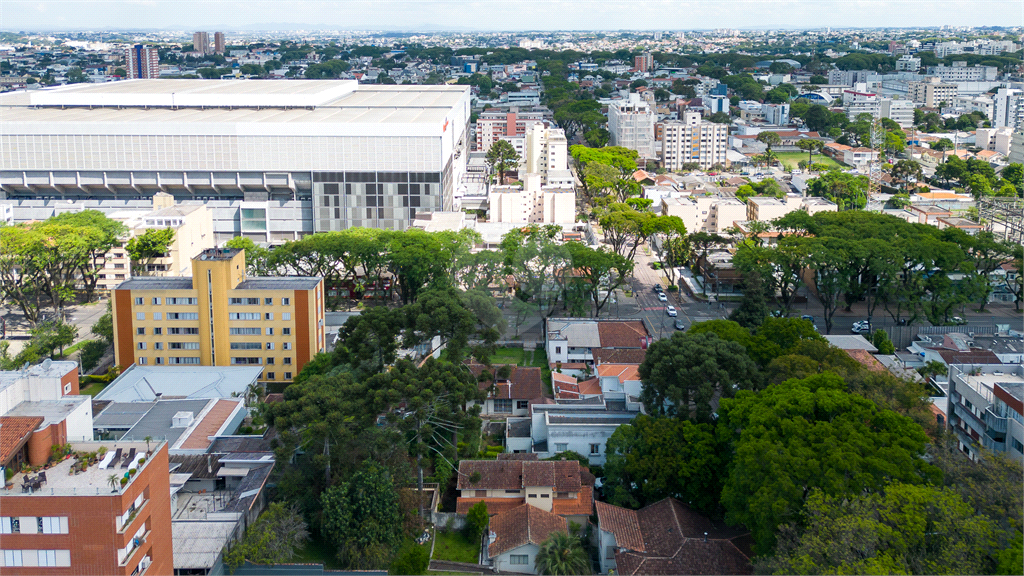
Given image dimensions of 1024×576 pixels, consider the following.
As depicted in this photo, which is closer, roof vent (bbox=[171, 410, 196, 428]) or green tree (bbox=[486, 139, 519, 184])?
roof vent (bbox=[171, 410, 196, 428])

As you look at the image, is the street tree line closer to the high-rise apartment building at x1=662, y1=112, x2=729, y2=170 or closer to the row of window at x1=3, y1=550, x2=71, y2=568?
the row of window at x1=3, y1=550, x2=71, y2=568

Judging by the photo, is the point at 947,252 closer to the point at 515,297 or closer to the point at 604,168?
the point at 515,297

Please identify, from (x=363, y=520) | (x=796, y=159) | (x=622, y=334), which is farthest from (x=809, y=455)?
(x=796, y=159)

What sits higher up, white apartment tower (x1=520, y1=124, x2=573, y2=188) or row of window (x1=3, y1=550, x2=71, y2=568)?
white apartment tower (x1=520, y1=124, x2=573, y2=188)

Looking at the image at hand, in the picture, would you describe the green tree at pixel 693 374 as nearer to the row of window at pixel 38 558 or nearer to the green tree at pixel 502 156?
the row of window at pixel 38 558

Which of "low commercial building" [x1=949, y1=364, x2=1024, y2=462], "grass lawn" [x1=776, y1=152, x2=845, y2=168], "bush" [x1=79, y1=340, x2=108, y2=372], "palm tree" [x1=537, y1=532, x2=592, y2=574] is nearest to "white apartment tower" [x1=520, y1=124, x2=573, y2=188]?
"grass lawn" [x1=776, y1=152, x2=845, y2=168]

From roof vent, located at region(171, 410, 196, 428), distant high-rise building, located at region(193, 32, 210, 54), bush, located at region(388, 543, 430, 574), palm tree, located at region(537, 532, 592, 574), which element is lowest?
bush, located at region(388, 543, 430, 574)

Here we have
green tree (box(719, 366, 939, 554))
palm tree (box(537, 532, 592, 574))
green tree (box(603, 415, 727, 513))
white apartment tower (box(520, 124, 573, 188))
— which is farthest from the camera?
white apartment tower (box(520, 124, 573, 188))

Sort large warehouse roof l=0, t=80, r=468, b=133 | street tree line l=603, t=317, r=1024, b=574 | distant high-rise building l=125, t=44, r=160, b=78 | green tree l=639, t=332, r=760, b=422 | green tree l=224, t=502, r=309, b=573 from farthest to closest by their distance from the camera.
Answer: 1. distant high-rise building l=125, t=44, r=160, b=78
2. large warehouse roof l=0, t=80, r=468, b=133
3. green tree l=639, t=332, r=760, b=422
4. green tree l=224, t=502, r=309, b=573
5. street tree line l=603, t=317, r=1024, b=574
